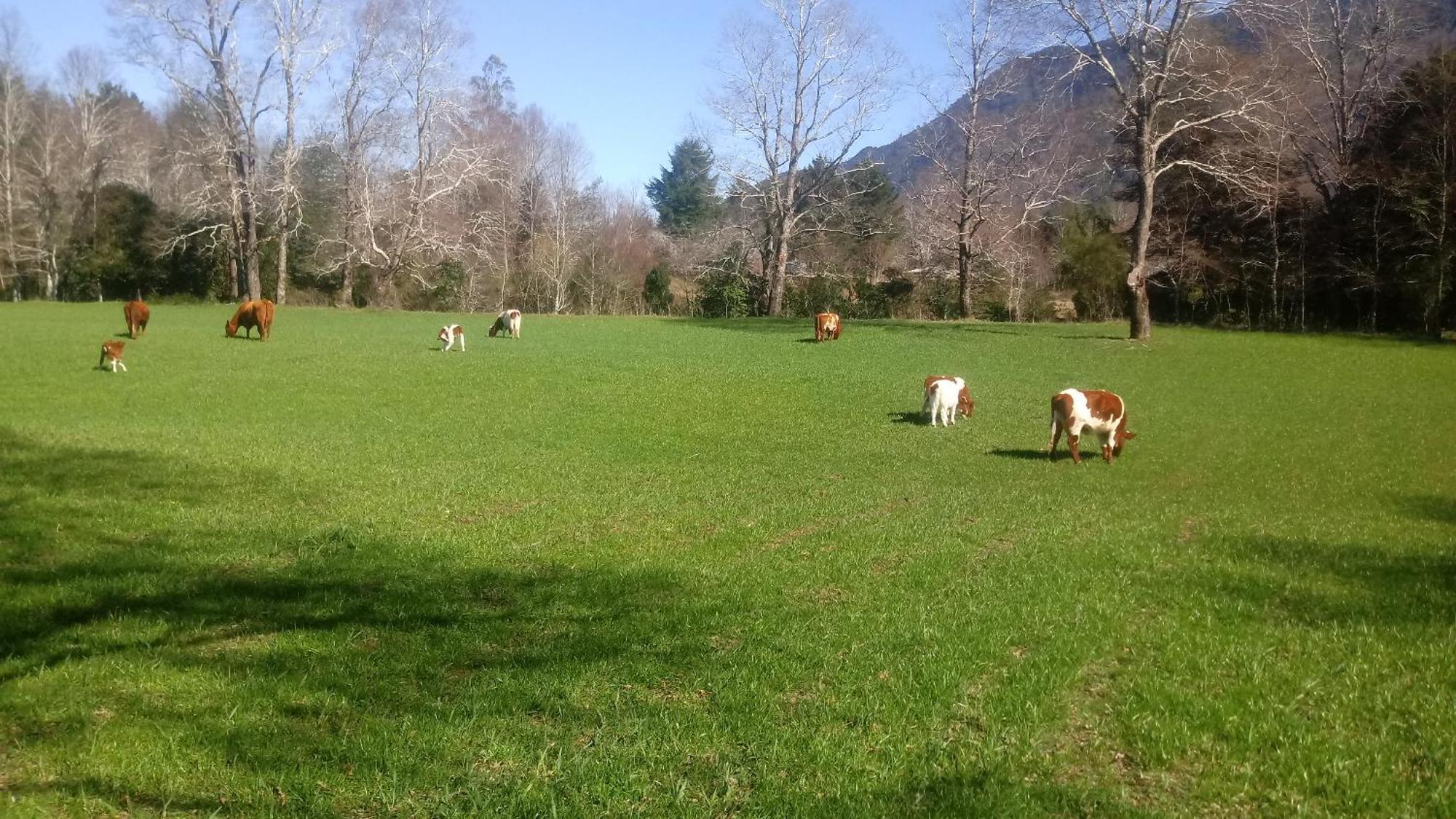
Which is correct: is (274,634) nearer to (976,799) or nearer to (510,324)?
(976,799)

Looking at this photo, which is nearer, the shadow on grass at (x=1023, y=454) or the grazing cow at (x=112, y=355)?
the shadow on grass at (x=1023, y=454)

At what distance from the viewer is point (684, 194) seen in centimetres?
7406

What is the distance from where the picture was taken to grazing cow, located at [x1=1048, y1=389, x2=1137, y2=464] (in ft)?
42.8

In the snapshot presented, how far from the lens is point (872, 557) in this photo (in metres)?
7.97

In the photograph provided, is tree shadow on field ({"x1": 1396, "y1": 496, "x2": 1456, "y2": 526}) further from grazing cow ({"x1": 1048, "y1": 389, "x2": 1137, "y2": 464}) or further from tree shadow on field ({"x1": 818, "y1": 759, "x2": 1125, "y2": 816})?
tree shadow on field ({"x1": 818, "y1": 759, "x2": 1125, "y2": 816})

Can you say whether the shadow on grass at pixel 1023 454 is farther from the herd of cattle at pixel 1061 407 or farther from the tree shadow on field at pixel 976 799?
the tree shadow on field at pixel 976 799

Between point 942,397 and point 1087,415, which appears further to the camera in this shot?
point 942,397

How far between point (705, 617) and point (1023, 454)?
8954 millimetres

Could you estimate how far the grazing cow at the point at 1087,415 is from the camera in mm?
13031

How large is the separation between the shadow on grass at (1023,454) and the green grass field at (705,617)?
0.21ft

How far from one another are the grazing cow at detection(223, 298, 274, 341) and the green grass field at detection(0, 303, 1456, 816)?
35.4 feet

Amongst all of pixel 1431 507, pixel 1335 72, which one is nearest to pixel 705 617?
pixel 1431 507

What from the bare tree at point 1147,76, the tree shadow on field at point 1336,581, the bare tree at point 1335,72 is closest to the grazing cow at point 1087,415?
the tree shadow on field at point 1336,581

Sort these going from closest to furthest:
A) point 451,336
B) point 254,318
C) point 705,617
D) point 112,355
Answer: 1. point 705,617
2. point 112,355
3. point 451,336
4. point 254,318
